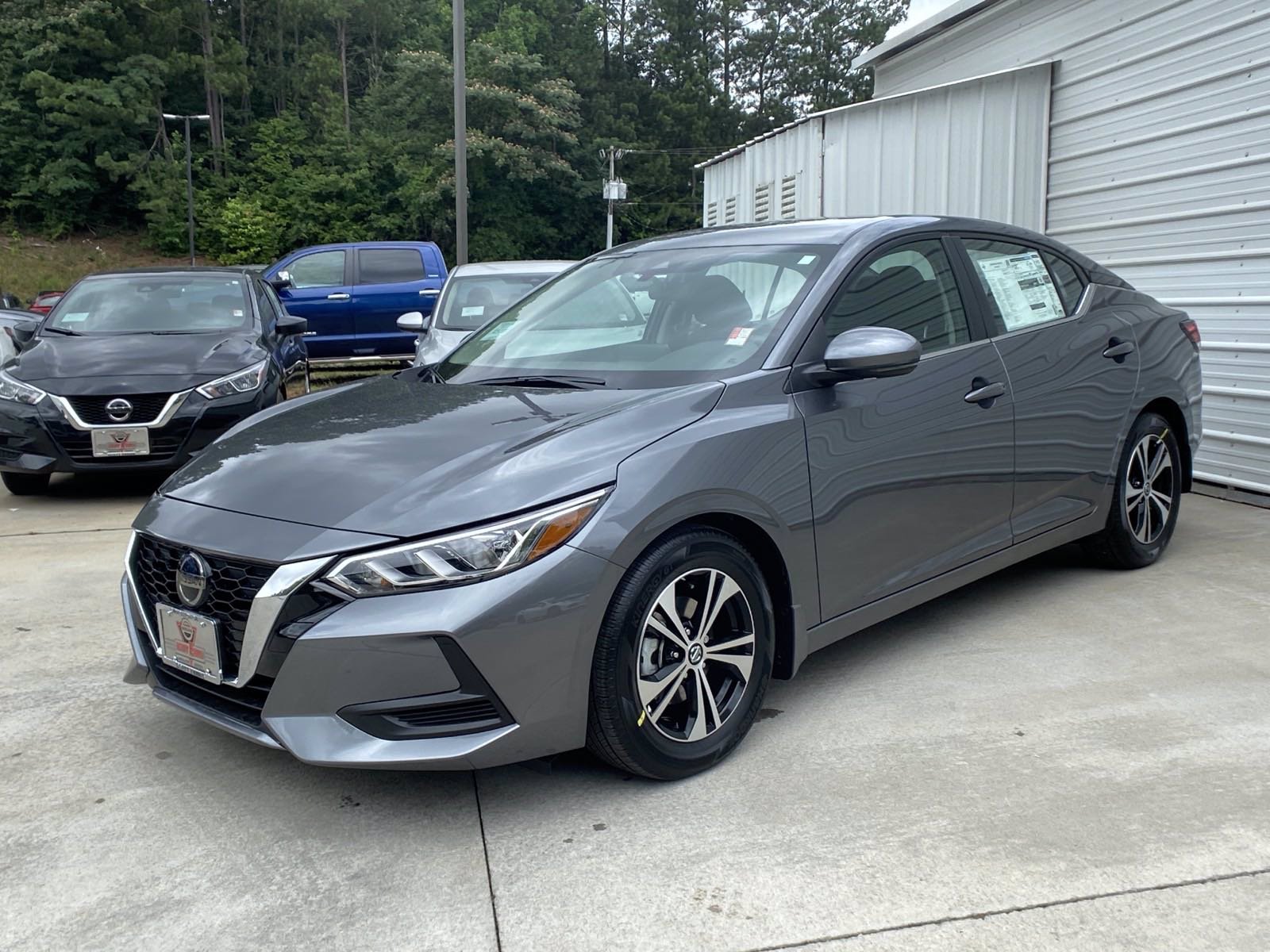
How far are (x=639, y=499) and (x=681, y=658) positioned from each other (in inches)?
17.9

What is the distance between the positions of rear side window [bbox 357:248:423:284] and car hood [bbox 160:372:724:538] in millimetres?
11098

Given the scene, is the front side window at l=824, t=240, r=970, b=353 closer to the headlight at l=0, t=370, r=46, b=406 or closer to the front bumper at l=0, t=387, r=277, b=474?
Answer: the front bumper at l=0, t=387, r=277, b=474

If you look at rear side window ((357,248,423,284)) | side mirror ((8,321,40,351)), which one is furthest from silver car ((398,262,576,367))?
rear side window ((357,248,423,284))

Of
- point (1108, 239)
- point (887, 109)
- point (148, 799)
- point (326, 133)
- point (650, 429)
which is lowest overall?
point (148, 799)

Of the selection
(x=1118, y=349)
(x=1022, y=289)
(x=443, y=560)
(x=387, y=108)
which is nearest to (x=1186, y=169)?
(x=1118, y=349)

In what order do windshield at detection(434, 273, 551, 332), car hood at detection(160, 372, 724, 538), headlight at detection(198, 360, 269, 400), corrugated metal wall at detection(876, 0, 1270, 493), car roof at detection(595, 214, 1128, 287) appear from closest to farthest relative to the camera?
car hood at detection(160, 372, 724, 538) → car roof at detection(595, 214, 1128, 287) → corrugated metal wall at detection(876, 0, 1270, 493) → headlight at detection(198, 360, 269, 400) → windshield at detection(434, 273, 551, 332)

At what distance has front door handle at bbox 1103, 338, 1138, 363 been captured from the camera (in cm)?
453

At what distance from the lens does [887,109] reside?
970cm

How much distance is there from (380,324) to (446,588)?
1201 centimetres

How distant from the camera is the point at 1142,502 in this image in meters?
4.82

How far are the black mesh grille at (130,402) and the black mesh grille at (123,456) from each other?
8 centimetres

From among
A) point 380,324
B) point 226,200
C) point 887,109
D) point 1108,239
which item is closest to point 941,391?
point 1108,239

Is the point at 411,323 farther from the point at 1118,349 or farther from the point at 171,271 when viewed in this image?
the point at 1118,349

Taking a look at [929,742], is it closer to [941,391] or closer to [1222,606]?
[941,391]
